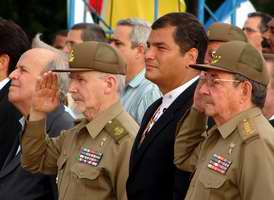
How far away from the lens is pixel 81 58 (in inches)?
234

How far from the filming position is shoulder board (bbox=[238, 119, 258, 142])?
4930mm

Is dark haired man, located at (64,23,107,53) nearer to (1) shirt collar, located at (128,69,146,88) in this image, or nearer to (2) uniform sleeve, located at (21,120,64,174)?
(1) shirt collar, located at (128,69,146,88)

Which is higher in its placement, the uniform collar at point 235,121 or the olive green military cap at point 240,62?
the olive green military cap at point 240,62

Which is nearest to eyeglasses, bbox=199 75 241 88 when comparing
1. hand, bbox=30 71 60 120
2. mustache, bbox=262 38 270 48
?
hand, bbox=30 71 60 120

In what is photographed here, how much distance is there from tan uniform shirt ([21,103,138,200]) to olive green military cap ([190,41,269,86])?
2.81 ft

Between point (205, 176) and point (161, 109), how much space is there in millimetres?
880

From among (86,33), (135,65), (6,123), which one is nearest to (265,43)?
(135,65)

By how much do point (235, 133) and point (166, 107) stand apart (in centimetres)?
82

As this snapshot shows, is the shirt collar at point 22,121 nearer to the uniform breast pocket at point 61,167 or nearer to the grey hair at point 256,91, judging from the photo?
the uniform breast pocket at point 61,167

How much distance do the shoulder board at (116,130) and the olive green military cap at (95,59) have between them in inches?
11.5

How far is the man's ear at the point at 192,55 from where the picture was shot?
A: 584 cm

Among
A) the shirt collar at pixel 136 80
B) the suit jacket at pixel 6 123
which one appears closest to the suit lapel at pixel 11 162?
the suit jacket at pixel 6 123

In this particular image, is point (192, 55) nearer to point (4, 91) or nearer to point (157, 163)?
point (157, 163)

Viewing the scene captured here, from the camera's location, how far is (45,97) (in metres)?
6.19
